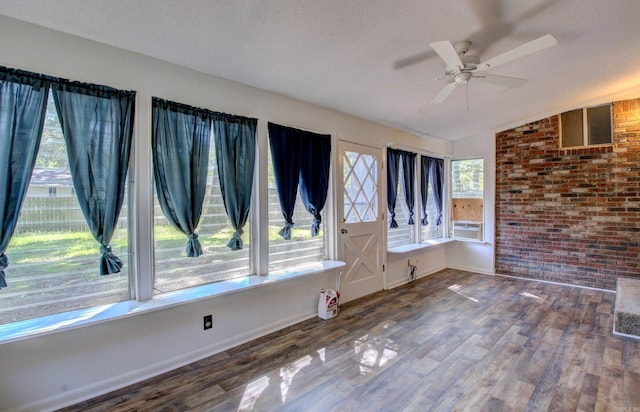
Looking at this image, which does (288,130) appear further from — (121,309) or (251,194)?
(121,309)

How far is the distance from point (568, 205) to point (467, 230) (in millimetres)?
1584

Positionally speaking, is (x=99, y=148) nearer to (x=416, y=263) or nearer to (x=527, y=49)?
(x=527, y=49)

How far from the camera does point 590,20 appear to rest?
2.39 metres

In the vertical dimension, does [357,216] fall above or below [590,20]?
below

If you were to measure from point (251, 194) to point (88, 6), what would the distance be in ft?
5.89

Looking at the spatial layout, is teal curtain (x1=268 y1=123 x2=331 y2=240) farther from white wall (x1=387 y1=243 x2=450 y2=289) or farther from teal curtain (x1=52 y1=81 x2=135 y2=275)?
white wall (x1=387 y1=243 x2=450 y2=289)

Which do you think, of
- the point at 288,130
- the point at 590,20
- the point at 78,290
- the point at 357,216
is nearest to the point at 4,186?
the point at 78,290

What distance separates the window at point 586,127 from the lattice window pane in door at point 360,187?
3235 mm

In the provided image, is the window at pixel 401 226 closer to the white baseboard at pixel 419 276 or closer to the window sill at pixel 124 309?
the white baseboard at pixel 419 276

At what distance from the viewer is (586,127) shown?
4746 millimetres

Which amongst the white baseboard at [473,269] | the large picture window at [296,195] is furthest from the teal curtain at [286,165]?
the white baseboard at [473,269]

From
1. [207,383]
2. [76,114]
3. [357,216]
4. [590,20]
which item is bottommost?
[207,383]

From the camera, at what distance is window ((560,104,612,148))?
182 inches

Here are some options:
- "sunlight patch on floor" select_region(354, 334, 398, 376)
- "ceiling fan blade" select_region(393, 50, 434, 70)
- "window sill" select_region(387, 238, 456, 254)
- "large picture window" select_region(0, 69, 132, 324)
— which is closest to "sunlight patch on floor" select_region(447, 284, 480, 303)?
"window sill" select_region(387, 238, 456, 254)
